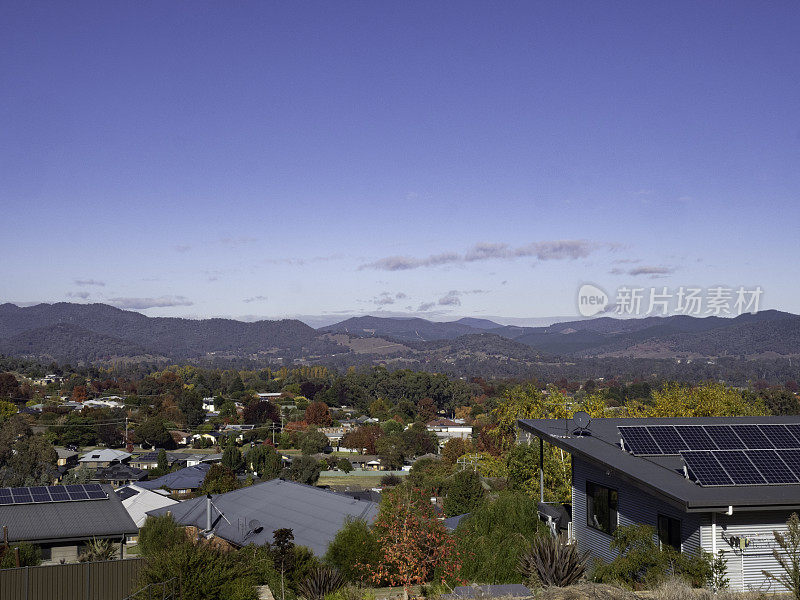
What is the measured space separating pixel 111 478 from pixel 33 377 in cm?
12715

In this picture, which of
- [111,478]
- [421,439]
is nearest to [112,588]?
[111,478]

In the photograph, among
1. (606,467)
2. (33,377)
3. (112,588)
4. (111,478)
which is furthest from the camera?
(33,377)

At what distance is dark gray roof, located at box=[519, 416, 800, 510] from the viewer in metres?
12.5

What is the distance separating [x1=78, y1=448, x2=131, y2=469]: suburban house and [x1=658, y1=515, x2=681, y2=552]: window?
90.1m

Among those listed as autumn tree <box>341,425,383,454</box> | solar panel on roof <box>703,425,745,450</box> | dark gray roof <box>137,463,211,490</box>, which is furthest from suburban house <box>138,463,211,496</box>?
solar panel on roof <box>703,425,745,450</box>

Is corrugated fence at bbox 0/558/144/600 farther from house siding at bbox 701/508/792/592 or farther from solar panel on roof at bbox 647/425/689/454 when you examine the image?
house siding at bbox 701/508/792/592

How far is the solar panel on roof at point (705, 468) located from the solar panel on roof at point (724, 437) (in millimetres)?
632

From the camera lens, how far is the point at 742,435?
51.2ft

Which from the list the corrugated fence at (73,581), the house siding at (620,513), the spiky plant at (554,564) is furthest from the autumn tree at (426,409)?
the spiky plant at (554,564)

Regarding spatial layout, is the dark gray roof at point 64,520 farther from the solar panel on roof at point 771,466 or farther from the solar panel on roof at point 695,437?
the solar panel on roof at point 771,466

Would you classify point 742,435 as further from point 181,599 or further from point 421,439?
point 421,439

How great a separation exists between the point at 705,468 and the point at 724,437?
212cm

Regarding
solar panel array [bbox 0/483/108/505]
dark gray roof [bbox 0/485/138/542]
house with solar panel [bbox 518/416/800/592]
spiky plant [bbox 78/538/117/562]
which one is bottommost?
spiky plant [bbox 78/538/117/562]

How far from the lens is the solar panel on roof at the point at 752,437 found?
14.9 meters
